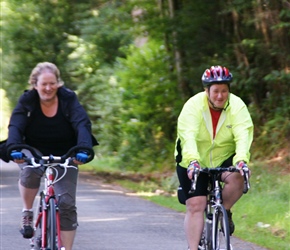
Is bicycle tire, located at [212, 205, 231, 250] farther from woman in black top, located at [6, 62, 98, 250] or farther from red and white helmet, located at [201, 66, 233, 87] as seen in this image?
woman in black top, located at [6, 62, 98, 250]

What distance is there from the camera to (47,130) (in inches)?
289

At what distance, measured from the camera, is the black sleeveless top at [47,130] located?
734 centimetres

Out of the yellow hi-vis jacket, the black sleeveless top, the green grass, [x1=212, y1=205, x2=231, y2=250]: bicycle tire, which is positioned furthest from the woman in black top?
the green grass

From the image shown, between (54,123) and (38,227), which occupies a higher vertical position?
(54,123)

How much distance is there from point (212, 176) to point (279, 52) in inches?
366

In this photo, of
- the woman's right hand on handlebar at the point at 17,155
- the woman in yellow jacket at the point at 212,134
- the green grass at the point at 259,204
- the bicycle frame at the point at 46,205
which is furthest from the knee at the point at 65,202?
the green grass at the point at 259,204

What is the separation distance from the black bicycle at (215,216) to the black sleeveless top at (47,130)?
1307 mm

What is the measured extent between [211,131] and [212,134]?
0.03 meters

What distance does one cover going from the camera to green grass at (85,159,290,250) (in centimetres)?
1005

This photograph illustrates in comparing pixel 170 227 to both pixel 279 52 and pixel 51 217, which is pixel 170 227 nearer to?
pixel 51 217

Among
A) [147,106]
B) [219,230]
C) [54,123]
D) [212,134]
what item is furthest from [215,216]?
[147,106]

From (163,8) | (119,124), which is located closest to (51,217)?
(163,8)

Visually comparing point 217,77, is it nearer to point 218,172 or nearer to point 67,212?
point 218,172

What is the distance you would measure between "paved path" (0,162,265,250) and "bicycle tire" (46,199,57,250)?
2351 mm
